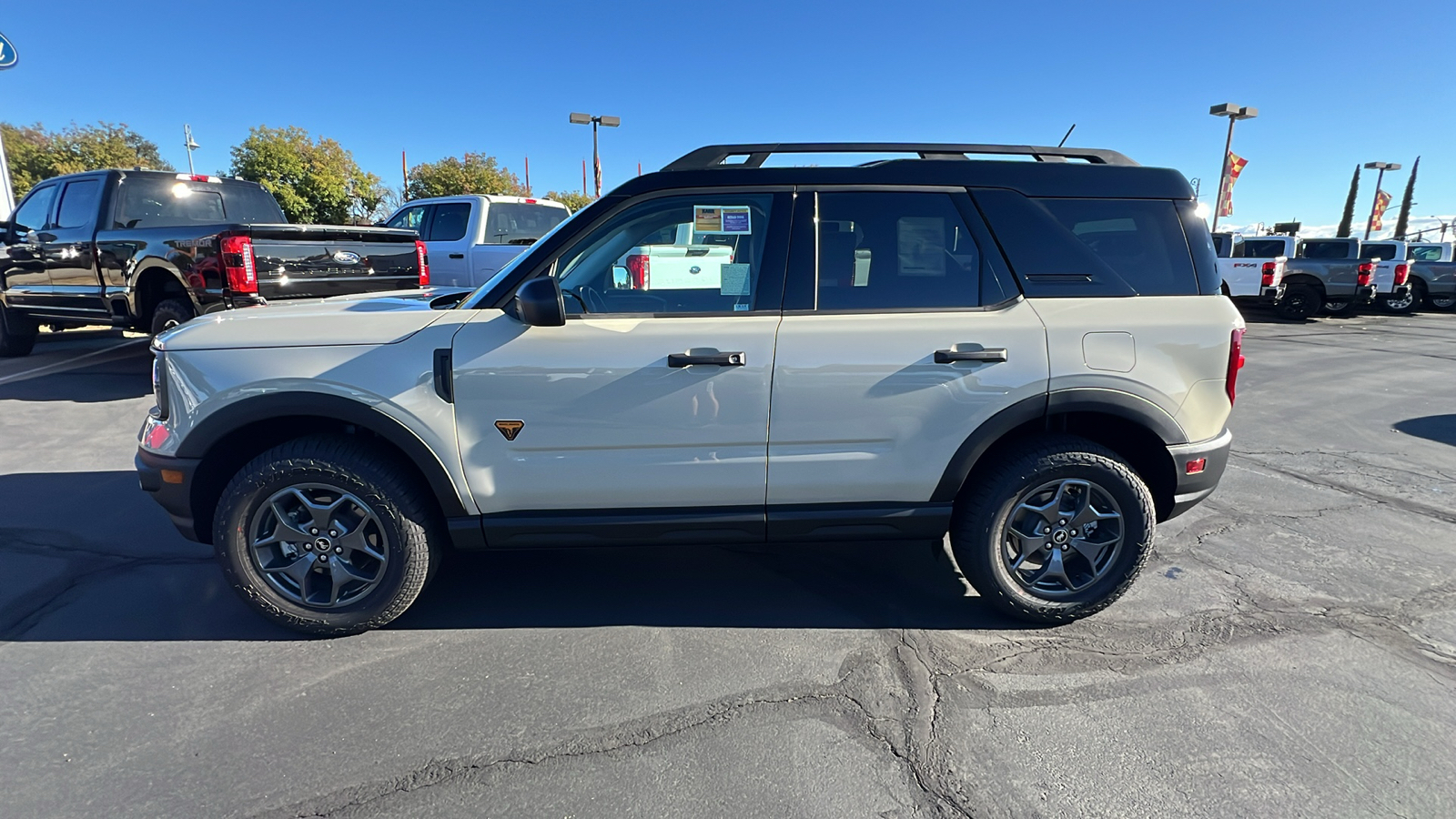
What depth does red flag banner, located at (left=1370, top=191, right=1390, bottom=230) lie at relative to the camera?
43625 mm

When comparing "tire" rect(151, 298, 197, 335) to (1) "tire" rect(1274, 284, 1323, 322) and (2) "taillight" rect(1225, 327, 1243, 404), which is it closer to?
(2) "taillight" rect(1225, 327, 1243, 404)

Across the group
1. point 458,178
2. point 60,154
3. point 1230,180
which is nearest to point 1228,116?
point 1230,180

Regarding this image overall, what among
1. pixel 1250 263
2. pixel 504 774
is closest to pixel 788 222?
pixel 504 774

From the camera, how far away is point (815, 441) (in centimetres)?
295

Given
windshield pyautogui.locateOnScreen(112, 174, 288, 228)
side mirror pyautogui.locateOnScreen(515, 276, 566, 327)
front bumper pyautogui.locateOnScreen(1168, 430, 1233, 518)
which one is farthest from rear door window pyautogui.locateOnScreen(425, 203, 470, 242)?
front bumper pyautogui.locateOnScreen(1168, 430, 1233, 518)

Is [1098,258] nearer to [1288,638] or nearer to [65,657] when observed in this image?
[1288,638]

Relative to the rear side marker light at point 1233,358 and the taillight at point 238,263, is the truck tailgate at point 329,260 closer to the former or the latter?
the taillight at point 238,263

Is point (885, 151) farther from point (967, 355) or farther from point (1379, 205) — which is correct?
point (1379, 205)

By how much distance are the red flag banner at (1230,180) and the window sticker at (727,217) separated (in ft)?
91.6

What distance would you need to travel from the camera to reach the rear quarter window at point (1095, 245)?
3.04 meters

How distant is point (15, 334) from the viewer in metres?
8.97

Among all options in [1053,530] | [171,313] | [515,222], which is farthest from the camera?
[515,222]

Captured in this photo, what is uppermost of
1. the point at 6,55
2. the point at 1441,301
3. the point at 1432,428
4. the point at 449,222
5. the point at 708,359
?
the point at 6,55

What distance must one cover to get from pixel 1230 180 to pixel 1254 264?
9914 millimetres
